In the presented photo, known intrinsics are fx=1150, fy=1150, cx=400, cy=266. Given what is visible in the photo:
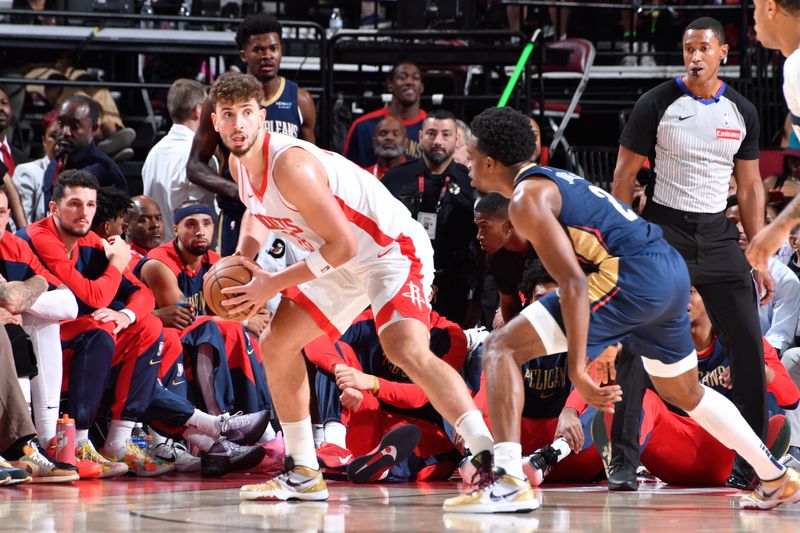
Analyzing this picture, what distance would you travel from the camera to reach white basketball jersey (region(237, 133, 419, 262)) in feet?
15.3

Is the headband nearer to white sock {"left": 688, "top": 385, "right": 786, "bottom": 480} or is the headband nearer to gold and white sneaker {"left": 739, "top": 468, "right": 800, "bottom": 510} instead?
white sock {"left": 688, "top": 385, "right": 786, "bottom": 480}

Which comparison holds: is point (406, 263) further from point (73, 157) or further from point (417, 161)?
point (73, 157)

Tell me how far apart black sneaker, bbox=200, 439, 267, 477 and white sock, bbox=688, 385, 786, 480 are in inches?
102

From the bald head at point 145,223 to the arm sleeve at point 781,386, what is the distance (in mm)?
3886

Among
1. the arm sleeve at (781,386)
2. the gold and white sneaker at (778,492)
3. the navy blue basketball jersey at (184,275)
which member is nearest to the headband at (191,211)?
the navy blue basketball jersey at (184,275)

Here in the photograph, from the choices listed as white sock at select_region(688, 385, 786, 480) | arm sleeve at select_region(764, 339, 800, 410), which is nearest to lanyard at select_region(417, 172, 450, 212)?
arm sleeve at select_region(764, 339, 800, 410)

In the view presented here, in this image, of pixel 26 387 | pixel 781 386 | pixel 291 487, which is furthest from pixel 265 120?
pixel 781 386

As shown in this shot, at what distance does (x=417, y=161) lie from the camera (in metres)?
7.57

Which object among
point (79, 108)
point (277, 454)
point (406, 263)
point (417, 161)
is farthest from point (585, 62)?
point (406, 263)

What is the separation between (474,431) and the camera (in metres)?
4.32

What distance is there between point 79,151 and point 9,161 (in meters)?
0.79

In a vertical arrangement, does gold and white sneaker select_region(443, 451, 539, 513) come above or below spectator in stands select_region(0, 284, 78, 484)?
above

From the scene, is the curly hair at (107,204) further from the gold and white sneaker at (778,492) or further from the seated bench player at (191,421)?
the gold and white sneaker at (778,492)

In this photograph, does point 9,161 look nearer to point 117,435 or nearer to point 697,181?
point 117,435
